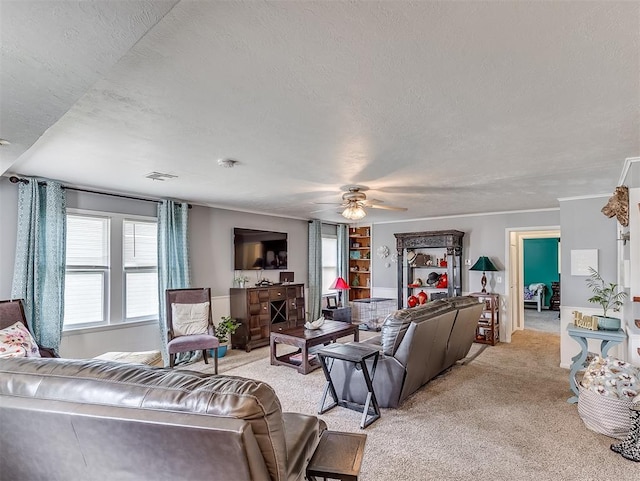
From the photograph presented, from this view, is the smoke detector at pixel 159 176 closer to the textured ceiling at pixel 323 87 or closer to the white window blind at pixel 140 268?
the textured ceiling at pixel 323 87

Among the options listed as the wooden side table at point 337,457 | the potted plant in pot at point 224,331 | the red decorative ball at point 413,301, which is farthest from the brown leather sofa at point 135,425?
the red decorative ball at point 413,301

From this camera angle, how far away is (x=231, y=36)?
142 cm

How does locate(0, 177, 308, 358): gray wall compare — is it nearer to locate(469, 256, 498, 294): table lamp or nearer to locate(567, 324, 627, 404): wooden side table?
locate(469, 256, 498, 294): table lamp

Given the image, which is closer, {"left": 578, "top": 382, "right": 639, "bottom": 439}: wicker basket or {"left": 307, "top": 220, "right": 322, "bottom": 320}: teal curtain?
{"left": 578, "top": 382, "right": 639, "bottom": 439}: wicker basket

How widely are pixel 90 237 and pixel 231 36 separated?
156 inches

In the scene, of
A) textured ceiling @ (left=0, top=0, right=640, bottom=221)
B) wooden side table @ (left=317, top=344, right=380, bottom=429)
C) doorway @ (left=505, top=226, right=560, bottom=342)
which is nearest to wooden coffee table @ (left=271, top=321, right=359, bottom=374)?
wooden side table @ (left=317, top=344, right=380, bottom=429)

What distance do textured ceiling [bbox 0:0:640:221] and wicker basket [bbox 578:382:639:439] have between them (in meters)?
2.00

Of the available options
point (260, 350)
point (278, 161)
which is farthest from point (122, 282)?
point (278, 161)

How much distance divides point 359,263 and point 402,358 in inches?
210

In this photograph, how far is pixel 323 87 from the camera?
186 cm

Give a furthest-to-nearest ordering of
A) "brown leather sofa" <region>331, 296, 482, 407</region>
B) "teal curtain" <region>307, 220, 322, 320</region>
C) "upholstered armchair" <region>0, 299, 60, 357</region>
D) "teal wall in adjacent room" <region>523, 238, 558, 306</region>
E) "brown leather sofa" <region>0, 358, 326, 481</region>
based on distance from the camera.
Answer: "teal wall in adjacent room" <region>523, 238, 558, 306</region>, "teal curtain" <region>307, 220, 322, 320</region>, "brown leather sofa" <region>331, 296, 482, 407</region>, "upholstered armchair" <region>0, 299, 60, 357</region>, "brown leather sofa" <region>0, 358, 326, 481</region>

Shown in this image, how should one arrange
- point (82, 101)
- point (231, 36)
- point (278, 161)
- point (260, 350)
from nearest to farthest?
point (231, 36) → point (82, 101) → point (278, 161) → point (260, 350)

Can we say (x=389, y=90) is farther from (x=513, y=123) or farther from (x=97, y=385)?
(x=97, y=385)

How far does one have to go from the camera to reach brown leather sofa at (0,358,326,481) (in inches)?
44.0
